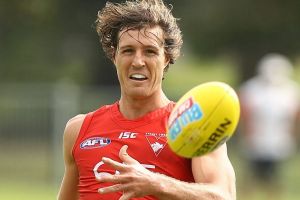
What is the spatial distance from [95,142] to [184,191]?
35.9 inches

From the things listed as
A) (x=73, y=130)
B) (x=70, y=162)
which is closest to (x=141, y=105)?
(x=73, y=130)

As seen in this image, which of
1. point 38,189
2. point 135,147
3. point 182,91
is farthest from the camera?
point 182,91

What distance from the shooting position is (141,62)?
21.5 ft

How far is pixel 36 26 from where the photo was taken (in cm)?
2997

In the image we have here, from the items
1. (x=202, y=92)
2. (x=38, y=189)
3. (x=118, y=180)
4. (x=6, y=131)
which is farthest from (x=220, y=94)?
(x=6, y=131)

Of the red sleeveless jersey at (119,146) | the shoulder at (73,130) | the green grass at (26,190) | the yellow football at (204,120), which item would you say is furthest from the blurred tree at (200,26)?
the yellow football at (204,120)

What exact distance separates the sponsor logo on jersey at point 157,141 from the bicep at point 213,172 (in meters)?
0.27

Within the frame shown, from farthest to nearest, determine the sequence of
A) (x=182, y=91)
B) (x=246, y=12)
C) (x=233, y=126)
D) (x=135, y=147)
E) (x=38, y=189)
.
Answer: (x=246, y=12), (x=182, y=91), (x=38, y=189), (x=135, y=147), (x=233, y=126)

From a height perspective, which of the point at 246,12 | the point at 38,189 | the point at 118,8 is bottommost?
the point at 38,189

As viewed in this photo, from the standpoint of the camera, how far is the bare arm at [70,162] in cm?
690

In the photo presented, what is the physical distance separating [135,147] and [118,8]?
1.02 m

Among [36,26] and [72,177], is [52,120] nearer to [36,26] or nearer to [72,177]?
[36,26]

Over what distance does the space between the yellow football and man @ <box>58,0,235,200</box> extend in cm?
32

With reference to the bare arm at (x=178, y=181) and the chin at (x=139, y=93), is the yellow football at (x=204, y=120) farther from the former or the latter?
the chin at (x=139, y=93)
